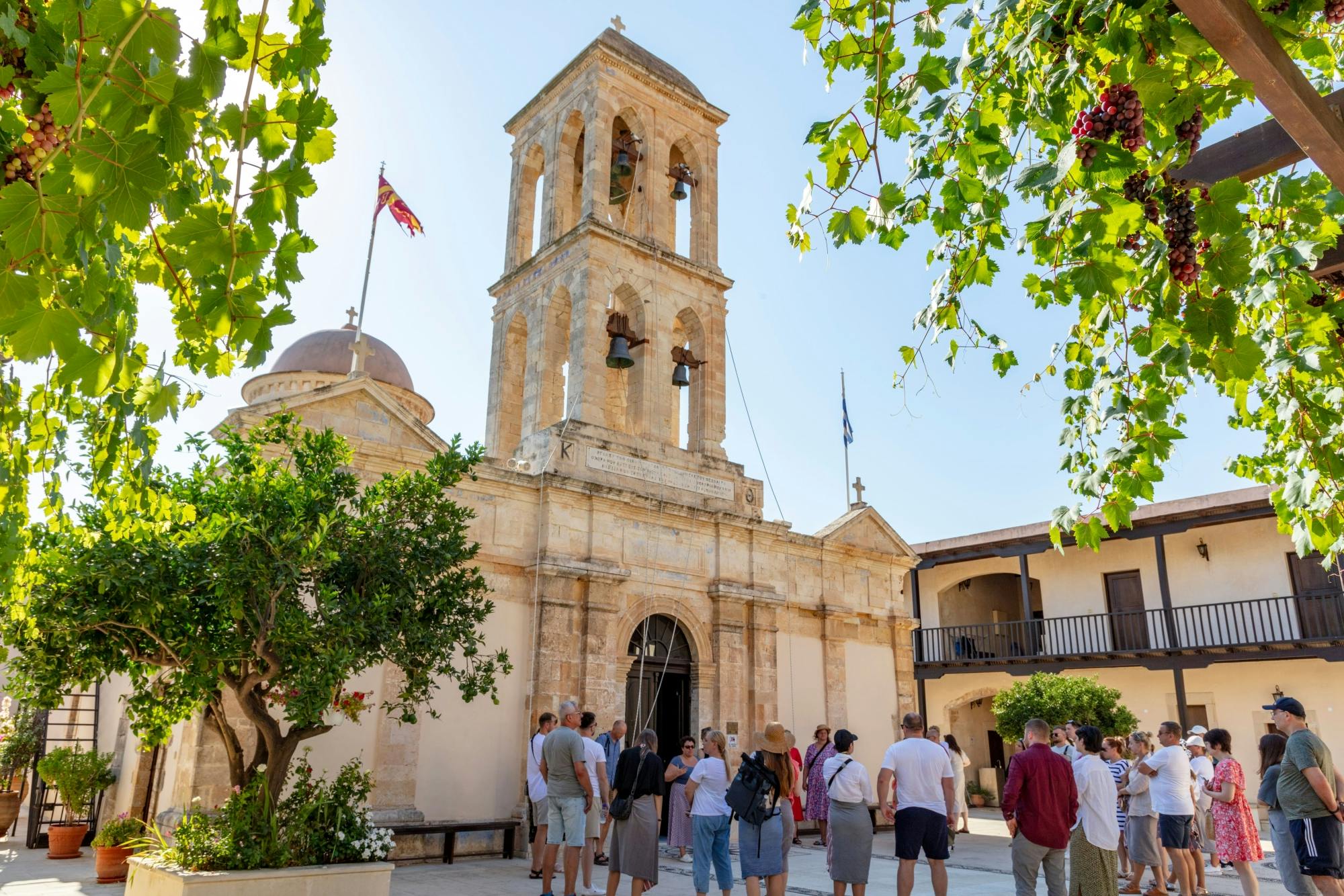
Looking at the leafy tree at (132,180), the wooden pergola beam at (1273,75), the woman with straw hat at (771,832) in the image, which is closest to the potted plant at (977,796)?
the woman with straw hat at (771,832)

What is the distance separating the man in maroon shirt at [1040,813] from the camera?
617 centimetres

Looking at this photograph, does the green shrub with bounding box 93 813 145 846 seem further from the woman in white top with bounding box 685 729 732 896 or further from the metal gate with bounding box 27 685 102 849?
the woman in white top with bounding box 685 729 732 896

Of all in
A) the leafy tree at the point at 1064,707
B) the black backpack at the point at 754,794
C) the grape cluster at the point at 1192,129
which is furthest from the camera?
the leafy tree at the point at 1064,707

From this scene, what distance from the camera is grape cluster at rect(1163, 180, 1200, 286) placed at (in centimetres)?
287

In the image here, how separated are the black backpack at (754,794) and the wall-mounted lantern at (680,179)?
10.0m

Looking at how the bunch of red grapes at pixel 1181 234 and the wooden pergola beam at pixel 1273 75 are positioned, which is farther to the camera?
the bunch of red grapes at pixel 1181 234

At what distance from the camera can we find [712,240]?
15.0 m

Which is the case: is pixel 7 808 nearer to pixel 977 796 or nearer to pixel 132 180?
pixel 132 180


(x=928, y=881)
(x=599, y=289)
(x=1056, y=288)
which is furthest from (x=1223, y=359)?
(x=599, y=289)

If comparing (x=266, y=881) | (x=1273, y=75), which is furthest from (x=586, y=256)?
(x=1273, y=75)

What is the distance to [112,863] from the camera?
26.9 feet

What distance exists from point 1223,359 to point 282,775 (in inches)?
269

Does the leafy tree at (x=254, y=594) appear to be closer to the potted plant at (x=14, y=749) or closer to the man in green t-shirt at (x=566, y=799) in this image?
the man in green t-shirt at (x=566, y=799)

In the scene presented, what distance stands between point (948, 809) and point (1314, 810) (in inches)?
88.8
